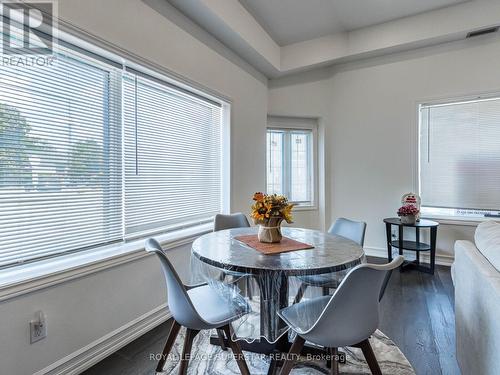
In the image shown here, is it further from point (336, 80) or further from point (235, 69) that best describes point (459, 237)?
point (235, 69)

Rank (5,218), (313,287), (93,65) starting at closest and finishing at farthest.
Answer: (5,218), (313,287), (93,65)

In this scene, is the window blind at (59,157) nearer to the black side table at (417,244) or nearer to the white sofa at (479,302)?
the white sofa at (479,302)

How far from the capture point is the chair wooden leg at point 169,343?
5.49 ft

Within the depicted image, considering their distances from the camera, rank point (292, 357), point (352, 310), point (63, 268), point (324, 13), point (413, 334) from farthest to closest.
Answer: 1. point (324, 13)
2. point (413, 334)
3. point (63, 268)
4. point (292, 357)
5. point (352, 310)

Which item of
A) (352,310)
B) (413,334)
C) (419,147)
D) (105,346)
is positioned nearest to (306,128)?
(419,147)

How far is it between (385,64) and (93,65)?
383cm

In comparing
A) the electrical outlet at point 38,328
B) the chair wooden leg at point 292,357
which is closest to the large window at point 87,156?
the electrical outlet at point 38,328

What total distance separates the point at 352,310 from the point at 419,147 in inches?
136

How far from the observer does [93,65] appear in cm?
198

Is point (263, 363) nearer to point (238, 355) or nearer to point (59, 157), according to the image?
point (238, 355)

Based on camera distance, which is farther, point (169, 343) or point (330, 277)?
point (169, 343)

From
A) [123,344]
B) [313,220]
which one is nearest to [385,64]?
[313,220]

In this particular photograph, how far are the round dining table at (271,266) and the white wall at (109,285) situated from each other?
66 cm

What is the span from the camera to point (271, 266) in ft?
4.65
